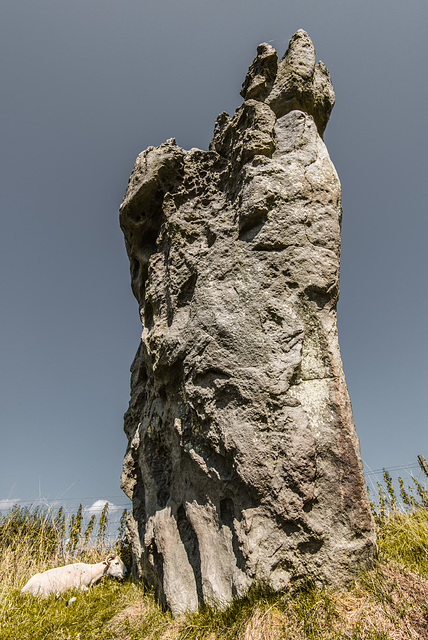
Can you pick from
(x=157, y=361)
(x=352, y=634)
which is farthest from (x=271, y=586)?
(x=157, y=361)

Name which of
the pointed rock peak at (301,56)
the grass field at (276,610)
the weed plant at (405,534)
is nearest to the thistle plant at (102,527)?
the grass field at (276,610)

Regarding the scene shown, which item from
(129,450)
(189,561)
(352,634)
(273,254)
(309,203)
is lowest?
(352,634)

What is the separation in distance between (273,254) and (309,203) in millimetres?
722

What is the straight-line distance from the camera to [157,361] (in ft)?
14.9

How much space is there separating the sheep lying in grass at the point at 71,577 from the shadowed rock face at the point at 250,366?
715 millimetres

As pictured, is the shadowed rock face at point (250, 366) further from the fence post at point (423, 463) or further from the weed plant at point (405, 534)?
the fence post at point (423, 463)

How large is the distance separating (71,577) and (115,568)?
23.2 inches

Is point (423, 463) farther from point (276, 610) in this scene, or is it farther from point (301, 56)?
point (301, 56)

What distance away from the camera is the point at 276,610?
2.71 metres

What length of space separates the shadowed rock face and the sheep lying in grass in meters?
0.72

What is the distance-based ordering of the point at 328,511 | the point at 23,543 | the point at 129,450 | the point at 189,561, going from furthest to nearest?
the point at 23,543 → the point at 129,450 → the point at 189,561 → the point at 328,511

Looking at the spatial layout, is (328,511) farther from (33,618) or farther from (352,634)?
(33,618)

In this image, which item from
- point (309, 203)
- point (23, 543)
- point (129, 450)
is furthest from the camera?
point (23, 543)

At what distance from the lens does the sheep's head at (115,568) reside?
4941mm
